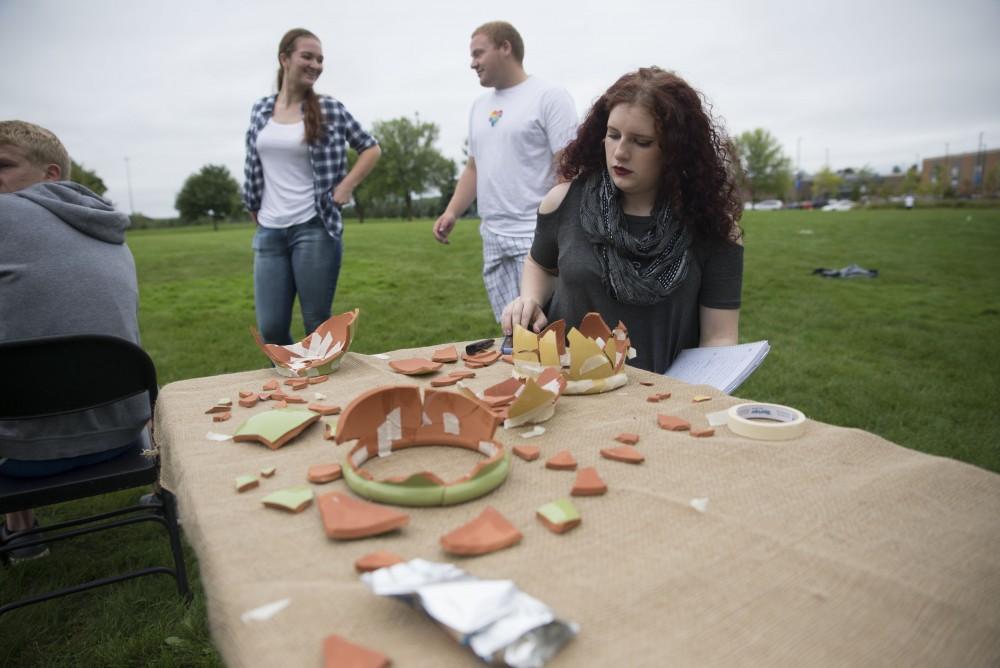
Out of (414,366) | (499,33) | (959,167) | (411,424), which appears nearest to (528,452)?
(411,424)

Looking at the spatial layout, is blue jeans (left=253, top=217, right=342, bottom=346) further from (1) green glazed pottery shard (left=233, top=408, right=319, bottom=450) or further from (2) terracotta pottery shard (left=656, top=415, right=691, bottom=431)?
(2) terracotta pottery shard (left=656, top=415, right=691, bottom=431)

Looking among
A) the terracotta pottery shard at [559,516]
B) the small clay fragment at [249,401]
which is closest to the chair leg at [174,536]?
the small clay fragment at [249,401]

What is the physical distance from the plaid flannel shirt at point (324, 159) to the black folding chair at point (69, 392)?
1.73m

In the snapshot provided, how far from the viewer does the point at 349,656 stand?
0.67 m

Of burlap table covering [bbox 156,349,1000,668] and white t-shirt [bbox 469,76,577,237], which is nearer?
burlap table covering [bbox 156,349,1000,668]

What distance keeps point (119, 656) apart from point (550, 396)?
1.85 meters

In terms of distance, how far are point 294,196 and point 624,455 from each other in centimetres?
292

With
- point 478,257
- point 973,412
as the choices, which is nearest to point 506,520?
point 973,412

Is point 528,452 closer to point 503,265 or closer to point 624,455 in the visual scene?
point 624,455

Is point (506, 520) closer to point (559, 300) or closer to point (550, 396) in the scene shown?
point (550, 396)

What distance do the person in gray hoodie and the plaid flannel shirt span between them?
1261mm

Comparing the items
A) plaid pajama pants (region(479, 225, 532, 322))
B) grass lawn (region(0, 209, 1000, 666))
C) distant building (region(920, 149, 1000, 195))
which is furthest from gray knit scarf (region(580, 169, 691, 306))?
distant building (region(920, 149, 1000, 195))

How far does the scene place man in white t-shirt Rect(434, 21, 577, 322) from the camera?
11.6 feet

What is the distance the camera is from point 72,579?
→ 2.65 metres
